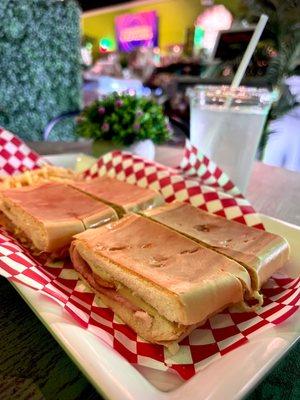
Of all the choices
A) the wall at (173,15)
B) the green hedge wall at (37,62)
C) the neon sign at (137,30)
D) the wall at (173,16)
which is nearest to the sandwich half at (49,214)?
the green hedge wall at (37,62)

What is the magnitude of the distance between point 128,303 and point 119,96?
1330 mm

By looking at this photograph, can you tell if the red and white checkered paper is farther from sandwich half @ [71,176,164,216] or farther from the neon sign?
the neon sign

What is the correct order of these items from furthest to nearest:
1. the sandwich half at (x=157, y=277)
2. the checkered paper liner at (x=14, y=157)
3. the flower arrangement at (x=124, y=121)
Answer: the flower arrangement at (x=124, y=121) < the checkered paper liner at (x=14, y=157) < the sandwich half at (x=157, y=277)

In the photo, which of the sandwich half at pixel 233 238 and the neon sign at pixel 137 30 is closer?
the sandwich half at pixel 233 238

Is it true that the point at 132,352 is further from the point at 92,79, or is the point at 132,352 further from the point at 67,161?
the point at 92,79

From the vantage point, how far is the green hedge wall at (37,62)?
2.26 meters

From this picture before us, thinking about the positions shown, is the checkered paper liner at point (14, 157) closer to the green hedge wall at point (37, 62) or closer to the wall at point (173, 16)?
the green hedge wall at point (37, 62)

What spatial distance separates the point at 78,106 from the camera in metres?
3.02

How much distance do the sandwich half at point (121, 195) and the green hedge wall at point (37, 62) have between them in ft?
4.79

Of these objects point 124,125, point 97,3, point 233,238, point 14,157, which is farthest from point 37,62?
point 97,3

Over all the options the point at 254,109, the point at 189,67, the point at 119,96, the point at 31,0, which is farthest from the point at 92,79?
the point at 254,109

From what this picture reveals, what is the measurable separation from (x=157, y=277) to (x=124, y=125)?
3.73 feet

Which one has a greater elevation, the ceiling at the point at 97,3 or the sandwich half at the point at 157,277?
the ceiling at the point at 97,3

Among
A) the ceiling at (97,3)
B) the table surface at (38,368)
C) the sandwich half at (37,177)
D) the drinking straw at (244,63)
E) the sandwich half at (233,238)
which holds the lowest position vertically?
the table surface at (38,368)
